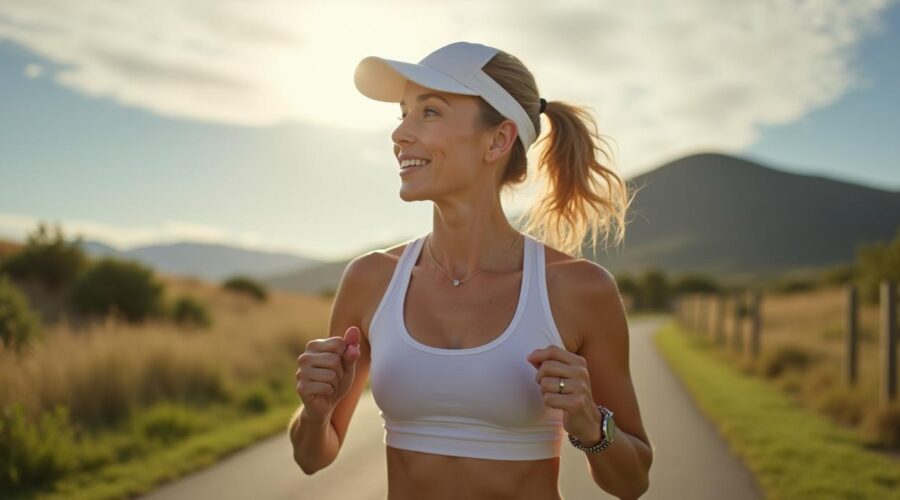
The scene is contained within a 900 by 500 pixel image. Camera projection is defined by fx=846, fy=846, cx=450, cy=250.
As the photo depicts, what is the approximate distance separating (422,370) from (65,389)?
25.3ft

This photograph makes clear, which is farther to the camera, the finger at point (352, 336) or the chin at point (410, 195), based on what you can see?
the chin at point (410, 195)

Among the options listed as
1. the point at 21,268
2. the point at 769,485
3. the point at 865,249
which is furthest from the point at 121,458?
the point at 865,249

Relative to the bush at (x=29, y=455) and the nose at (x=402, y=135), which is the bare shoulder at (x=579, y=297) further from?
the bush at (x=29, y=455)

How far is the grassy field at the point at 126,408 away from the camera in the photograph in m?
6.64

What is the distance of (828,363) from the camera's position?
15.0 meters

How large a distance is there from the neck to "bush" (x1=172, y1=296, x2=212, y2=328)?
15646 millimetres

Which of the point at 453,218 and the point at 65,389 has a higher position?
the point at 453,218

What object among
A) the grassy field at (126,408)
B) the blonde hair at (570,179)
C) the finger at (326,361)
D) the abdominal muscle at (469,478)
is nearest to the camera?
the finger at (326,361)

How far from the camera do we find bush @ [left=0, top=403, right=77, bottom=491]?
643 cm

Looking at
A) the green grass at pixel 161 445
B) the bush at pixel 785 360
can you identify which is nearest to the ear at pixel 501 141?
the green grass at pixel 161 445

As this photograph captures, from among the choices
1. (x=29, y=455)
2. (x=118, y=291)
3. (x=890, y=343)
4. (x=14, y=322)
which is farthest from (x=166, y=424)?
(x=118, y=291)

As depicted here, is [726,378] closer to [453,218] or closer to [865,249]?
[453,218]

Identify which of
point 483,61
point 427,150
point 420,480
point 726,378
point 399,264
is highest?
point 483,61

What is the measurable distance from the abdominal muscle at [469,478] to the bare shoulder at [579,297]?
387 millimetres
